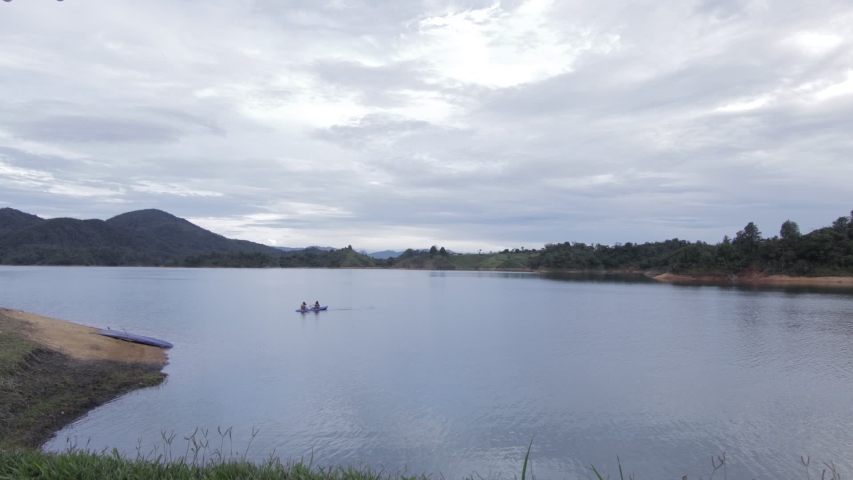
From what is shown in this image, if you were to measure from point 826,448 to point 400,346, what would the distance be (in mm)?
16479

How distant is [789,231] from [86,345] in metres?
104

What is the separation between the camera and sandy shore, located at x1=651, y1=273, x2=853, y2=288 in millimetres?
78500

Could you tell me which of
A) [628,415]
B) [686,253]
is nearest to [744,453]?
[628,415]

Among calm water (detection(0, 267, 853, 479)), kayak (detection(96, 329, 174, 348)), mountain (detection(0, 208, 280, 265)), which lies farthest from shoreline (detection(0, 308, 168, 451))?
mountain (detection(0, 208, 280, 265))

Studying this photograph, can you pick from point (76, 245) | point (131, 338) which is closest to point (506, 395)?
point (131, 338)

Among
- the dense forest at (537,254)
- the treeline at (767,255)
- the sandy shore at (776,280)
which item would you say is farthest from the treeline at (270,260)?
the sandy shore at (776,280)

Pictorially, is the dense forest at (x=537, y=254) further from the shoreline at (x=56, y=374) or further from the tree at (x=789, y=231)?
the shoreline at (x=56, y=374)

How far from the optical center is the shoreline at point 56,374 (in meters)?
11.6

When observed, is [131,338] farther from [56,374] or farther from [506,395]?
[506,395]

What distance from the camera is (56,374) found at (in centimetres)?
1518

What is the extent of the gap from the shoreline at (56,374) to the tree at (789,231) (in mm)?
99711

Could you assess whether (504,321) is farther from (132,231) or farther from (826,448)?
(132,231)

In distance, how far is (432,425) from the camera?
12.8 metres

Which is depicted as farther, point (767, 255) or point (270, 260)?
point (270, 260)
